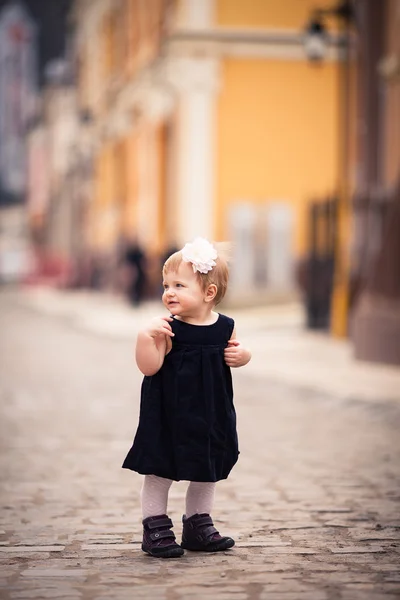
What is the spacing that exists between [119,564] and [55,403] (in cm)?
617

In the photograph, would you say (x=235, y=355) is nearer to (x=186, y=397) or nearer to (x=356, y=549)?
(x=186, y=397)

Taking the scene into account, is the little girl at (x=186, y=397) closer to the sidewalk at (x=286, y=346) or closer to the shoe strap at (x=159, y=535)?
the shoe strap at (x=159, y=535)

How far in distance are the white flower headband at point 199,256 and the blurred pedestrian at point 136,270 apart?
25.0 meters

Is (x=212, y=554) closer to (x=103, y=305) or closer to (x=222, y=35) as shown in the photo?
(x=222, y=35)

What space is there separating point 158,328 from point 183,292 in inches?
7.0

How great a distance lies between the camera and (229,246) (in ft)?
17.1

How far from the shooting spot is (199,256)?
5020 millimetres

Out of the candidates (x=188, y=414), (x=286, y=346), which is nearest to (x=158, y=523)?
(x=188, y=414)

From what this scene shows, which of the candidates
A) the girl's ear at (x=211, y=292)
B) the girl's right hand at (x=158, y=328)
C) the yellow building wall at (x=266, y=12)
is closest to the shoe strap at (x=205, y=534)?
the girl's right hand at (x=158, y=328)

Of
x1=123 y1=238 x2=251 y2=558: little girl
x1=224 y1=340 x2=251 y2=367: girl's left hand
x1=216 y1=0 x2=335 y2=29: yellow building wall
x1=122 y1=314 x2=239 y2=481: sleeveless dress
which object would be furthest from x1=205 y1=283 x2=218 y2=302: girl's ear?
x1=216 y1=0 x2=335 y2=29: yellow building wall

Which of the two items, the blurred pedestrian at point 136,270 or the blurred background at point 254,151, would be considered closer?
the blurred background at point 254,151

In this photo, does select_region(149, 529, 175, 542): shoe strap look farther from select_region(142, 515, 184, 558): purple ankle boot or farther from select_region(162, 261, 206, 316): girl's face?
select_region(162, 261, 206, 316): girl's face

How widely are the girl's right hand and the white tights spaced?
1.83ft

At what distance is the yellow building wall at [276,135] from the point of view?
93.0 ft
